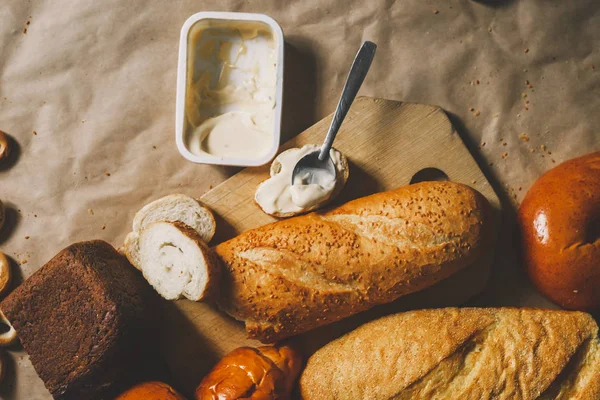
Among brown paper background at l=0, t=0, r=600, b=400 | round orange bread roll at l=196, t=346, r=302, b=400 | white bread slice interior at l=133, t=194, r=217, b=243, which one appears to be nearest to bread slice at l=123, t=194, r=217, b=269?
white bread slice interior at l=133, t=194, r=217, b=243

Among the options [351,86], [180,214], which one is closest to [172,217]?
[180,214]

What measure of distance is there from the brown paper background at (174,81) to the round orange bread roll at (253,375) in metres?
0.86

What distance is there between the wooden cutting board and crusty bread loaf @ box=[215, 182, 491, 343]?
8.8 inches

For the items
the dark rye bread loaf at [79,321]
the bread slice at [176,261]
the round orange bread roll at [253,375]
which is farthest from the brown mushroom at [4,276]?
the round orange bread roll at [253,375]

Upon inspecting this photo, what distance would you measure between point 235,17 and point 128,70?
69 centimetres

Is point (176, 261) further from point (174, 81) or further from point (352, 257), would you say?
point (174, 81)

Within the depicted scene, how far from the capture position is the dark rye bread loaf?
87.9 inches

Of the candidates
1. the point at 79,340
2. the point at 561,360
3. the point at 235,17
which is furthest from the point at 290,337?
the point at 235,17

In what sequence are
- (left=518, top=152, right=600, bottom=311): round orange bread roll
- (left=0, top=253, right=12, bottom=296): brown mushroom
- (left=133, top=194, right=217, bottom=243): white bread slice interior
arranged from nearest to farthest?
(left=518, top=152, right=600, bottom=311): round orange bread roll < (left=133, top=194, right=217, bottom=243): white bread slice interior < (left=0, top=253, right=12, bottom=296): brown mushroom

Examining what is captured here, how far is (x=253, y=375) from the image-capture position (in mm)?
2270

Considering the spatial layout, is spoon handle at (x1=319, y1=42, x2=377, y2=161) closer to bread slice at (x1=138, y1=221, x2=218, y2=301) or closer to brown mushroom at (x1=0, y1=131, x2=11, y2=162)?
bread slice at (x1=138, y1=221, x2=218, y2=301)

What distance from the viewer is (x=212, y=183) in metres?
2.67

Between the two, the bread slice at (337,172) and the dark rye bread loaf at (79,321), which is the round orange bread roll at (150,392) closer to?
the dark rye bread loaf at (79,321)

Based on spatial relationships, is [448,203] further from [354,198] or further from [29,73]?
[29,73]
